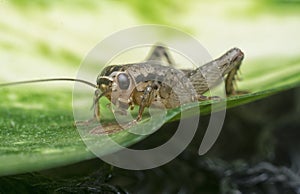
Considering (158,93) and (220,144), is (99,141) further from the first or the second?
(220,144)

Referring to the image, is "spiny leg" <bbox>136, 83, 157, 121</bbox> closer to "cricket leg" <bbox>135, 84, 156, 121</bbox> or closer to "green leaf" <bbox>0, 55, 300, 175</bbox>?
"cricket leg" <bbox>135, 84, 156, 121</bbox>

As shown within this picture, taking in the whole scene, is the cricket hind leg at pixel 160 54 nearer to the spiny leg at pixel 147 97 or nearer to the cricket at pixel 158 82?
the cricket at pixel 158 82

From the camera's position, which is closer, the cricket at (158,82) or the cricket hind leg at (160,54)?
the cricket at (158,82)

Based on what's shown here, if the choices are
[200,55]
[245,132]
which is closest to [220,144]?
[245,132]

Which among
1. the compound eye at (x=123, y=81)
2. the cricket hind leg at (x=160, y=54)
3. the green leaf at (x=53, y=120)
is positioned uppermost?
the cricket hind leg at (x=160, y=54)

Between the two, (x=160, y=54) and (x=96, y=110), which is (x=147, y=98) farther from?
(x=160, y=54)

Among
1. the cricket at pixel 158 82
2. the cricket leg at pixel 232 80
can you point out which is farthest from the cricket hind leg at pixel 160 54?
the cricket leg at pixel 232 80

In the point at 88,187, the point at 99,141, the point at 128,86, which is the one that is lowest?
the point at 88,187
